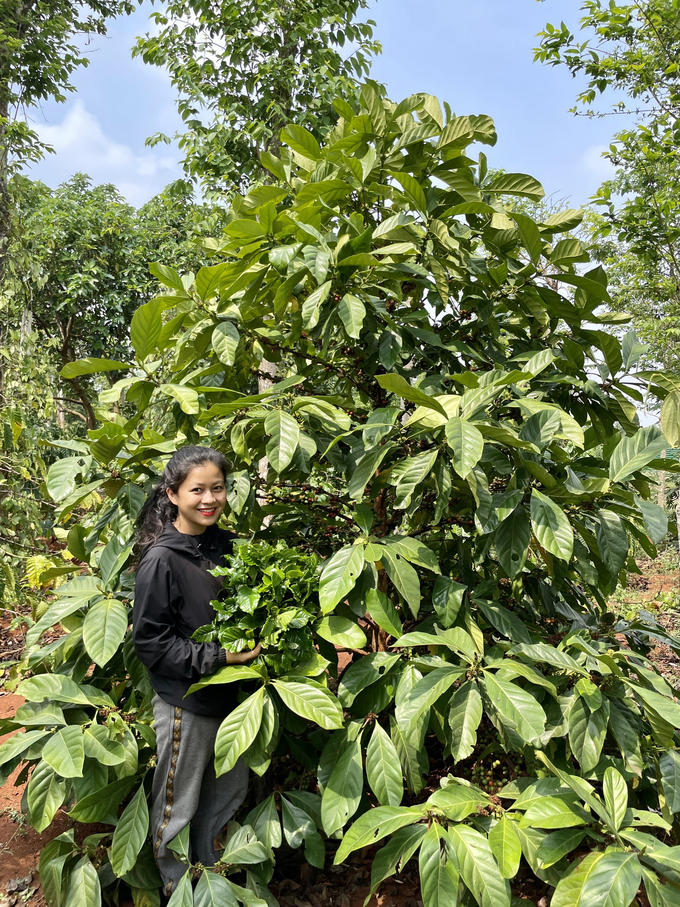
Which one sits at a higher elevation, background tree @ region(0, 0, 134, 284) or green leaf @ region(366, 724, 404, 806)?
background tree @ region(0, 0, 134, 284)

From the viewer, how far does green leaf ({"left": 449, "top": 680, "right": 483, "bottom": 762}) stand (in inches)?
52.1

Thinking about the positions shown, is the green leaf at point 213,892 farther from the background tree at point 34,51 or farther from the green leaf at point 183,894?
the background tree at point 34,51

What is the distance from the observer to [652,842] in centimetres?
121

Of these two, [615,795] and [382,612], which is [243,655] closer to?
[382,612]

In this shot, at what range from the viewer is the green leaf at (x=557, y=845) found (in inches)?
49.9

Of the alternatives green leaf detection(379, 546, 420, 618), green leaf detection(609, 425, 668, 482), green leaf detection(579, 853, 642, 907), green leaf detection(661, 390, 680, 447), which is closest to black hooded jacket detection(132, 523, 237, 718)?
green leaf detection(379, 546, 420, 618)

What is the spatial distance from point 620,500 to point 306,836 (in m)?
1.19

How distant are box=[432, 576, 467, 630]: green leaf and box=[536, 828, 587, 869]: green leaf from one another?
483 millimetres

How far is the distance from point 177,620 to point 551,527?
100 cm

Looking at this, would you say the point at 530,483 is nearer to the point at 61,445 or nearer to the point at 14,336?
the point at 61,445

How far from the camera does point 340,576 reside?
1.43 meters

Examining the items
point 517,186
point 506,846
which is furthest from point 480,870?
point 517,186

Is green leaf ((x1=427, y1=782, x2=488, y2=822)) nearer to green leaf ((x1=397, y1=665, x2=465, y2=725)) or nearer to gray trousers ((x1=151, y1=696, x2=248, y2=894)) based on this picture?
green leaf ((x1=397, y1=665, x2=465, y2=725))

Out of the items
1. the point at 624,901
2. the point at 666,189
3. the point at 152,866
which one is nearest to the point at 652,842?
the point at 624,901
